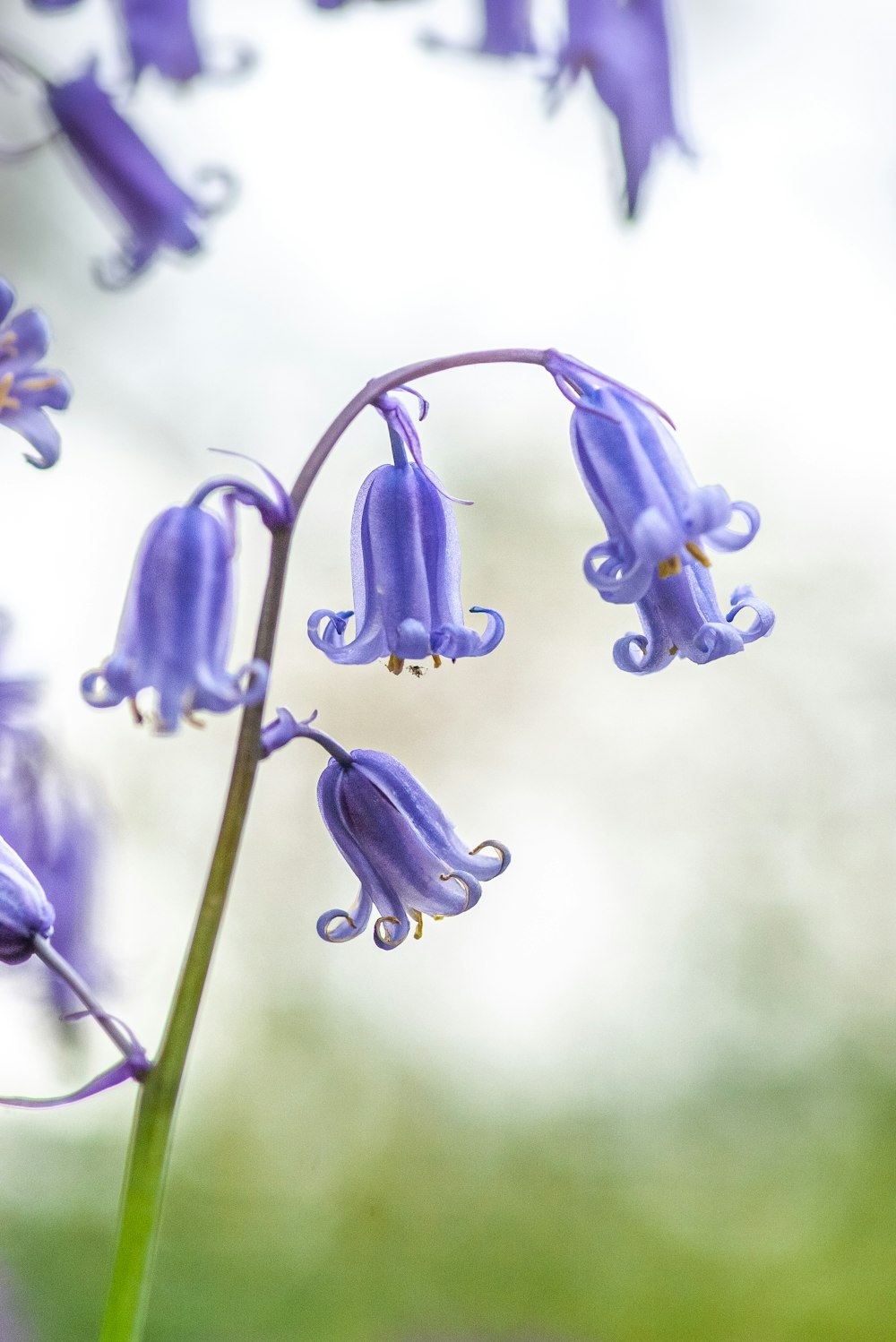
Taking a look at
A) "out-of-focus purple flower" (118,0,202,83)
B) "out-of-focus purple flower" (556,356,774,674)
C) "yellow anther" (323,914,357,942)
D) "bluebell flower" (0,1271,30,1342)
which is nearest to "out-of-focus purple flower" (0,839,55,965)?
"yellow anther" (323,914,357,942)

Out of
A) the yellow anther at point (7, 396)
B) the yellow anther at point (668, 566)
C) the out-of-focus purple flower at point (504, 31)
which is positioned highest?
the out-of-focus purple flower at point (504, 31)

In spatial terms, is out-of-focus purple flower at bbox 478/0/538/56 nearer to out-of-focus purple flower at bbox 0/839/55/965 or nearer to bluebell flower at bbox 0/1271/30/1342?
out-of-focus purple flower at bbox 0/839/55/965

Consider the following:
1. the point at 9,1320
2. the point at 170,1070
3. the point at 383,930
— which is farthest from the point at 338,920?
the point at 9,1320

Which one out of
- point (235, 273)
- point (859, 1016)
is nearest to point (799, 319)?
point (235, 273)

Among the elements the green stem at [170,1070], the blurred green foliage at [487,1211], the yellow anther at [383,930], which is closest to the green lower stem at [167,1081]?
the green stem at [170,1070]

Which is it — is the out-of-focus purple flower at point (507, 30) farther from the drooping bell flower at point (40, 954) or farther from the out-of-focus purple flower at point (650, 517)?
the drooping bell flower at point (40, 954)

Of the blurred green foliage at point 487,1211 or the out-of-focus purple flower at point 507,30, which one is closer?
the out-of-focus purple flower at point 507,30

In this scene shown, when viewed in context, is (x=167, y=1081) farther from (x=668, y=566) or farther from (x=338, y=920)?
(x=668, y=566)
